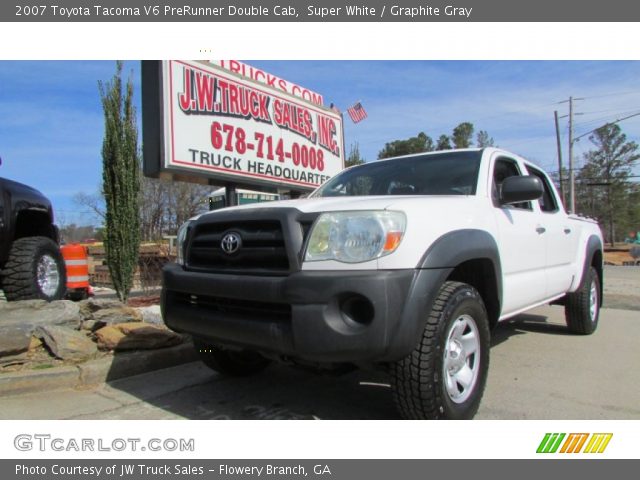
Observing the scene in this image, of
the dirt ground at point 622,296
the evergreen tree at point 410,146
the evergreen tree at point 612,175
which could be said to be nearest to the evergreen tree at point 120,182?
the dirt ground at point 622,296

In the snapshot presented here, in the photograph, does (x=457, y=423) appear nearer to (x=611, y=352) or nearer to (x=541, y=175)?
(x=611, y=352)

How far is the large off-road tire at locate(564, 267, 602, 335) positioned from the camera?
528 centimetres

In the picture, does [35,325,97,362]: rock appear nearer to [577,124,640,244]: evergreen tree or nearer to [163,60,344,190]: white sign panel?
[163,60,344,190]: white sign panel

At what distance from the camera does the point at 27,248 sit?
5.34 m

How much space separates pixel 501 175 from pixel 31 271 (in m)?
4.99

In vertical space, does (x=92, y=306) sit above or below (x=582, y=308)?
above

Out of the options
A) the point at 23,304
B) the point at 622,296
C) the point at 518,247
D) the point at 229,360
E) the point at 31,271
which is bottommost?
the point at 622,296

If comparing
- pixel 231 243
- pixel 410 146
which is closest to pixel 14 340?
pixel 231 243

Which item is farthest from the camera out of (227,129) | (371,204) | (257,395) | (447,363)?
(227,129)

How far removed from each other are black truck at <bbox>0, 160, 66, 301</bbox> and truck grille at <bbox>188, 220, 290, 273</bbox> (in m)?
3.22

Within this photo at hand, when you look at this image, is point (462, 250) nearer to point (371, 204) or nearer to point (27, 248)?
point (371, 204)

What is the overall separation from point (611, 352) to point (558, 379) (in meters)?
1.32

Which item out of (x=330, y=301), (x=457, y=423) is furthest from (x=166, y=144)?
(x=457, y=423)

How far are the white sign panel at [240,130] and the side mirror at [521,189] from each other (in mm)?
3921
